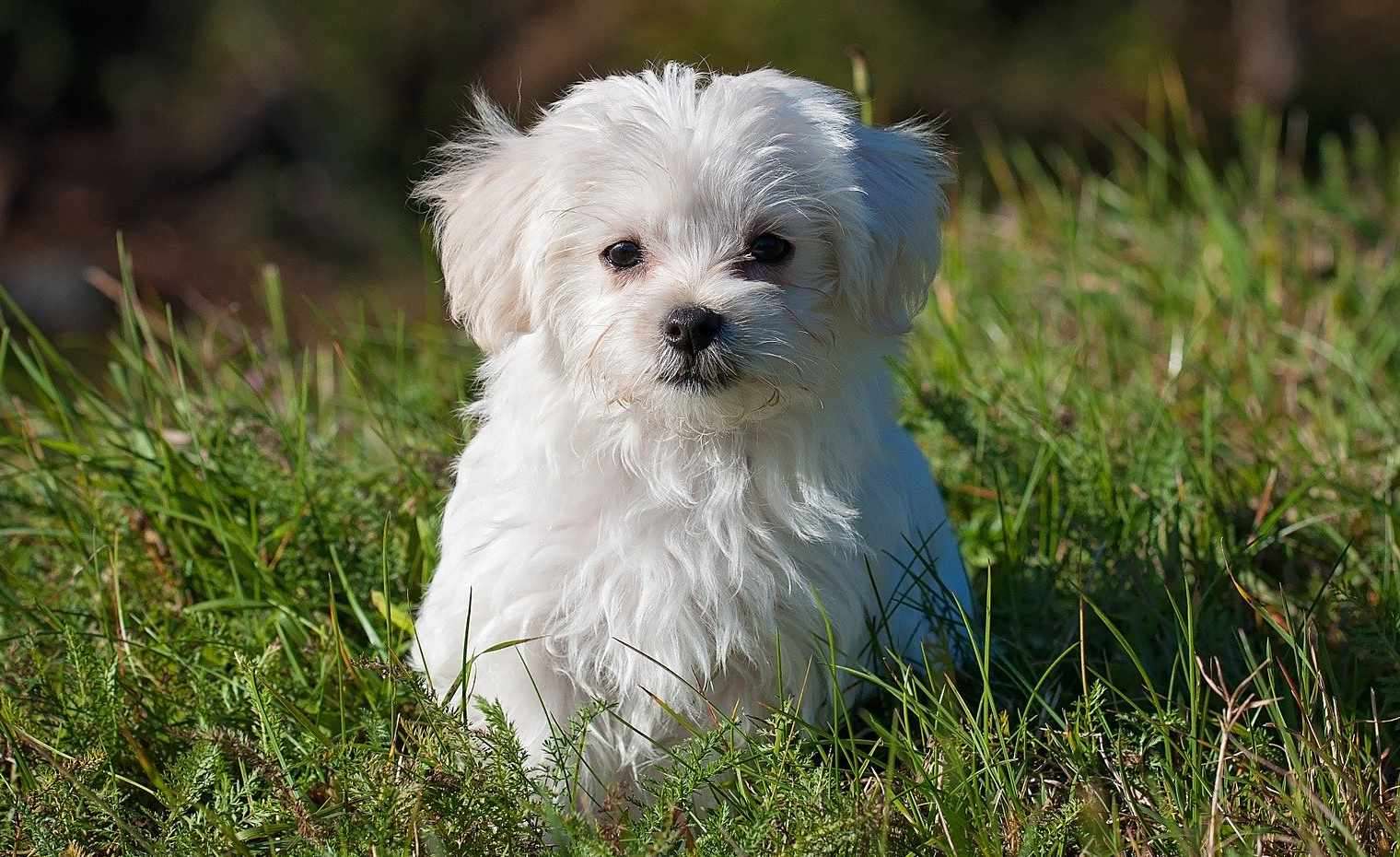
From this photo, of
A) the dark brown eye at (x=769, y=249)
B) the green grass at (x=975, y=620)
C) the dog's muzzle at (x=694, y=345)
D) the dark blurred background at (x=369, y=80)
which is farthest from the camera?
the dark blurred background at (x=369, y=80)

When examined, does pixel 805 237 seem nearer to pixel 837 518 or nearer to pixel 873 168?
pixel 873 168

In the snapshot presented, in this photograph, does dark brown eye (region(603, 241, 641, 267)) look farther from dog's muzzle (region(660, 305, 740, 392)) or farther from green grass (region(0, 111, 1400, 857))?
green grass (region(0, 111, 1400, 857))

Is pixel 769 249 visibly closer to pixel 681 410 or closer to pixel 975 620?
pixel 681 410

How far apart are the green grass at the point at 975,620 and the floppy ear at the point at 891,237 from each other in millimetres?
790

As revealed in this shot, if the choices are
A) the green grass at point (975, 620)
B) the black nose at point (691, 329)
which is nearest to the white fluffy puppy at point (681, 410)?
the black nose at point (691, 329)

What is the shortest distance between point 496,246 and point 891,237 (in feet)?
2.78

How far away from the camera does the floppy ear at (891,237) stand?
2.94 m

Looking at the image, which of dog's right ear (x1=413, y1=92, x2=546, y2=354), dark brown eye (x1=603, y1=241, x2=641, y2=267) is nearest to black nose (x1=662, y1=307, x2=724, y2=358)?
dark brown eye (x1=603, y1=241, x2=641, y2=267)

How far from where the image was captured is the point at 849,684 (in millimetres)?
2996

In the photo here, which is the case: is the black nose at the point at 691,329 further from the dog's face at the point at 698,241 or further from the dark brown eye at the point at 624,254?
the dark brown eye at the point at 624,254

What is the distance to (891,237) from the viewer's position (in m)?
2.97

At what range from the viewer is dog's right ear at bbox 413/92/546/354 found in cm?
295

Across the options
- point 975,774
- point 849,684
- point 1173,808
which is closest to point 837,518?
point 849,684

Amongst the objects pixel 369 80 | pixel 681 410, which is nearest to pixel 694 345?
pixel 681 410
